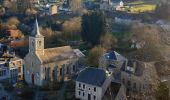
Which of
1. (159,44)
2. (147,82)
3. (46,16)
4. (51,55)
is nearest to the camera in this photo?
(147,82)

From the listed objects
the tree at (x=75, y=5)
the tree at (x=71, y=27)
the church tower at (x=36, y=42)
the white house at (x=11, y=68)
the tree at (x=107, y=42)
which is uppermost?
the tree at (x=75, y=5)

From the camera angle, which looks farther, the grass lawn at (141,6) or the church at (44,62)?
the grass lawn at (141,6)

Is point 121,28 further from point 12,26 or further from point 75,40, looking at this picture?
point 12,26

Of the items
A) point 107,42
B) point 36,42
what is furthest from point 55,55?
point 107,42

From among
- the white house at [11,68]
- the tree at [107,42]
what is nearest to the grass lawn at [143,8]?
the tree at [107,42]

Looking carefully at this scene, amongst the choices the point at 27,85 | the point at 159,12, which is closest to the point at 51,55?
the point at 27,85

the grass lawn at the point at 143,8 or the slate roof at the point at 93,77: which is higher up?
the grass lawn at the point at 143,8

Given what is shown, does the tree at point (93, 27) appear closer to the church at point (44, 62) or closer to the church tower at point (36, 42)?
the church at point (44, 62)
